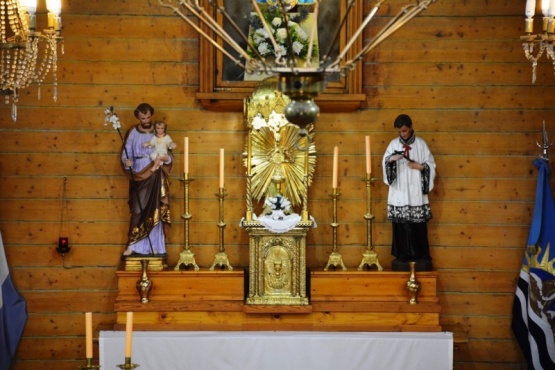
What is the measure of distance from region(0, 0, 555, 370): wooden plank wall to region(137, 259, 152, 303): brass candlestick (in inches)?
15.5

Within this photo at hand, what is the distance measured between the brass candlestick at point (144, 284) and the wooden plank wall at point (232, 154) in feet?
1.29

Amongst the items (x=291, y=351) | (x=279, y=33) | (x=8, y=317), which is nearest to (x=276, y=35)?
(x=279, y=33)

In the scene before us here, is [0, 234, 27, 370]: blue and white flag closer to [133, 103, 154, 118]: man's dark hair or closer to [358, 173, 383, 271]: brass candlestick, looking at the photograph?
[133, 103, 154, 118]: man's dark hair

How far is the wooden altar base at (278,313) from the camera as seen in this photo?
7039mm

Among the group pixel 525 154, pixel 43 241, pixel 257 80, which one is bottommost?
pixel 43 241

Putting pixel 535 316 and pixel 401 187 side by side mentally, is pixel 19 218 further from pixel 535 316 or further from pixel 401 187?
pixel 535 316

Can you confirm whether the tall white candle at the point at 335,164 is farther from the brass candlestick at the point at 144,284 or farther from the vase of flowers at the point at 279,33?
the brass candlestick at the point at 144,284

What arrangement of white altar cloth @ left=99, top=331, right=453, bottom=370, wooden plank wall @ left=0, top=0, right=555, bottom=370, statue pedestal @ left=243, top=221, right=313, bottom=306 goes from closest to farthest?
white altar cloth @ left=99, top=331, right=453, bottom=370 < statue pedestal @ left=243, top=221, right=313, bottom=306 < wooden plank wall @ left=0, top=0, right=555, bottom=370

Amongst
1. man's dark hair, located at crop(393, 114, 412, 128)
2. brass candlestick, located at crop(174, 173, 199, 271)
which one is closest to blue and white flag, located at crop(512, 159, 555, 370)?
man's dark hair, located at crop(393, 114, 412, 128)

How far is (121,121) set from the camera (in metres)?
7.26

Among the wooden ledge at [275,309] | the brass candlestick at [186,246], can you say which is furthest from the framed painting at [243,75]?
the wooden ledge at [275,309]

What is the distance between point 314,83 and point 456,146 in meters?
4.08

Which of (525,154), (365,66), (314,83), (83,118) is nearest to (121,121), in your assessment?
(83,118)

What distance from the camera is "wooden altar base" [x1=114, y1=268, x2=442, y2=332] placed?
23.1 ft
